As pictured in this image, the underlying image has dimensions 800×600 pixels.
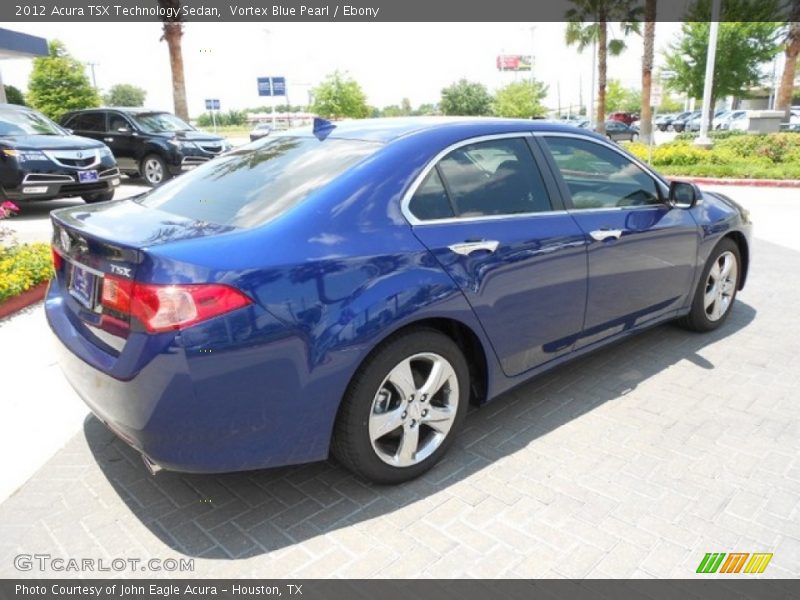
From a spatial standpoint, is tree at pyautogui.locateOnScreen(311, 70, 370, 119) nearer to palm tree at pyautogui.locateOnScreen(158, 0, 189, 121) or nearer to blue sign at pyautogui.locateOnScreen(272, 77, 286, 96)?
blue sign at pyautogui.locateOnScreen(272, 77, 286, 96)

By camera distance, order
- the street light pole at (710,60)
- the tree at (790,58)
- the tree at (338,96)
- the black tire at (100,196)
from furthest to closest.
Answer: the tree at (338,96)
the tree at (790,58)
the street light pole at (710,60)
the black tire at (100,196)

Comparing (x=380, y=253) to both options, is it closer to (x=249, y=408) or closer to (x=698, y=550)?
(x=249, y=408)

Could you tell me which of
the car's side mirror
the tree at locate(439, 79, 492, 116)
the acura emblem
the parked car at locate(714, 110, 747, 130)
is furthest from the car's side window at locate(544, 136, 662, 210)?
the tree at locate(439, 79, 492, 116)

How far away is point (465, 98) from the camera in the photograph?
72438mm

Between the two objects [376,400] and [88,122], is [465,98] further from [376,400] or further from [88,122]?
[376,400]

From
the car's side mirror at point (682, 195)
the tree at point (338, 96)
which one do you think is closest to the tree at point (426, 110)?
the tree at point (338, 96)

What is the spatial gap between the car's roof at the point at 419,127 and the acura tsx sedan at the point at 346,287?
0.02m

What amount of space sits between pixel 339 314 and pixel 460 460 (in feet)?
3.87

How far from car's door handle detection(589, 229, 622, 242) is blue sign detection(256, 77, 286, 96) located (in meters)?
35.3

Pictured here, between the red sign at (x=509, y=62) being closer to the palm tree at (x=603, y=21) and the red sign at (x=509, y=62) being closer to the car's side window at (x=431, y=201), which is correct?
the palm tree at (x=603, y=21)

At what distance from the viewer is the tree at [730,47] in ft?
105

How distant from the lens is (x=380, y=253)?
8.96 feet

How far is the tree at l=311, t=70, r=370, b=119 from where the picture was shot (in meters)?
58.9

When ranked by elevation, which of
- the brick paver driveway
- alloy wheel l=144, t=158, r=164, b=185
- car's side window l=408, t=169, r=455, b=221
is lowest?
the brick paver driveway
